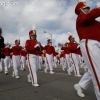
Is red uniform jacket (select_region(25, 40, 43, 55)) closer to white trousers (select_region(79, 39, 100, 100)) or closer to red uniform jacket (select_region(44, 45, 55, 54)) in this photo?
white trousers (select_region(79, 39, 100, 100))

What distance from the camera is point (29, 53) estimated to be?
26.1ft

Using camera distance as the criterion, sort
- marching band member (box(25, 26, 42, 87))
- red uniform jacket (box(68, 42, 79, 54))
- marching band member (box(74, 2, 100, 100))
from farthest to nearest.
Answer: red uniform jacket (box(68, 42, 79, 54)) < marching band member (box(25, 26, 42, 87)) < marching band member (box(74, 2, 100, 100))

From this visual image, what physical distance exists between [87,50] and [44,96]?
7.12ft

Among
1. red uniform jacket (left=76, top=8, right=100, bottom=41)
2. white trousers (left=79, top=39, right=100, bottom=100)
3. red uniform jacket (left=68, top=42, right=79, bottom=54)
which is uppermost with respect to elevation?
red uniform jacket (left=68, top=42, right=79, bottom=54)

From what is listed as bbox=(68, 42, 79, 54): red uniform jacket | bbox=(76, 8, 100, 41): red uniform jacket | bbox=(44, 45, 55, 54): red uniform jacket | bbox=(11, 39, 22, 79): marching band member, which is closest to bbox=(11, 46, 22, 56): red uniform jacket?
bbox=(11, 39, 22, 79): marching band member

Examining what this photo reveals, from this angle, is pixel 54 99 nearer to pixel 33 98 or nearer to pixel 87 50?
pixel 33 98

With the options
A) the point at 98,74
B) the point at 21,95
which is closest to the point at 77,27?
the point at 98,74

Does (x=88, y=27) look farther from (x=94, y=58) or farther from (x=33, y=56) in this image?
(x=33, y=56)

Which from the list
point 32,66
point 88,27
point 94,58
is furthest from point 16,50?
point 94,58

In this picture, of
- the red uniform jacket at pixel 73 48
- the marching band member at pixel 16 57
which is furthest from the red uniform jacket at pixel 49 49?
the marching band member at pixel 16 57

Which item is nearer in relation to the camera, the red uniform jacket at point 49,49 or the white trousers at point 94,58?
the white trousers at point 94,58

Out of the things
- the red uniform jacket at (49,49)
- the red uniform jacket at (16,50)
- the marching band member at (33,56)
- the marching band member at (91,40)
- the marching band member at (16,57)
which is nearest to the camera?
the marching band member at (91,40)

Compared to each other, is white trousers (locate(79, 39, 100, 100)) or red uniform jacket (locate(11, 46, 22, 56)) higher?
red uniform jacket (locate(11, 46, 22, 56))

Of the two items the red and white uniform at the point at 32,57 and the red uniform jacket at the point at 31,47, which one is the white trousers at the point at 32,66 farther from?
the red uniform jacket at the point at 31,47
